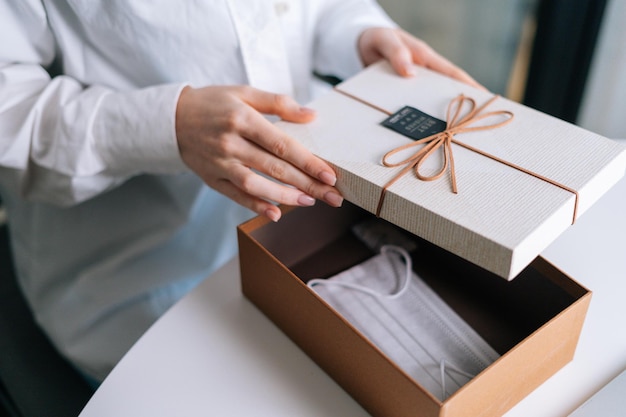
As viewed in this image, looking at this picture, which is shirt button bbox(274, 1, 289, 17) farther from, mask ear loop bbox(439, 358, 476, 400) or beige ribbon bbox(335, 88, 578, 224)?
mask ear loop bbox(439, 358, 476, 400)

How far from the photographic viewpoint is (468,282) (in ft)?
2.29

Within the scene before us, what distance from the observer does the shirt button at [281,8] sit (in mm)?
863

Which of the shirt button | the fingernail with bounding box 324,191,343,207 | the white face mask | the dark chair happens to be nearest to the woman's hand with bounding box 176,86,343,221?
the fingernail with bounding box 324,191,343,207

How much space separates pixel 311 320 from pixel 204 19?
409 millimetres

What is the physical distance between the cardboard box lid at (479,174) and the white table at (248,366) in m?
0.15

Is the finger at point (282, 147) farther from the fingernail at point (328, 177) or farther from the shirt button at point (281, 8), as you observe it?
the shirt button at point (281, 8)

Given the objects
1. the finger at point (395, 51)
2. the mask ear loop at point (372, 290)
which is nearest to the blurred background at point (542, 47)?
the finger at point (395, 51)

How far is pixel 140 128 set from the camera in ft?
2.38

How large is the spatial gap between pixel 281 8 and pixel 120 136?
0.29 metres

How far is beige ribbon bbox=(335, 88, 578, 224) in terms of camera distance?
556mm

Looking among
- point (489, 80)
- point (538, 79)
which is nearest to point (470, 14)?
point (489, 80)

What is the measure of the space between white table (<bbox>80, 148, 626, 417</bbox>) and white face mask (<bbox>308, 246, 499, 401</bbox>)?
6cm

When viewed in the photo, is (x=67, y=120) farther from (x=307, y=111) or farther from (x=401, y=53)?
(x=401, y=53)

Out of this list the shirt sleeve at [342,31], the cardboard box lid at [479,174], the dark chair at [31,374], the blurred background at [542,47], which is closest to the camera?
the cardboard box lid at [479,174]
